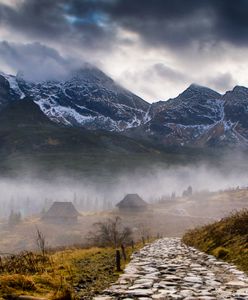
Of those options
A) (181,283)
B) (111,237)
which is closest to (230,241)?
(181,283)

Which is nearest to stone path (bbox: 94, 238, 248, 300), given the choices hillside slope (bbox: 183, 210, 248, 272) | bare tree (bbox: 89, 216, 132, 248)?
hillside slope (bbox: 183, 210, 248, 272)

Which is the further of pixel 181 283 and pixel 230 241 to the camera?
pixel 230 241

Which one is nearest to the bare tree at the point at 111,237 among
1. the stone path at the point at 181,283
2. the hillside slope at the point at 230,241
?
the hillside slope at the point at 230,241

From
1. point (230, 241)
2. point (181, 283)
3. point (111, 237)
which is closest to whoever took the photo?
point (181, 283)

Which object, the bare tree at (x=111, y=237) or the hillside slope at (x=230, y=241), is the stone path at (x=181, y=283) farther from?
the bare tree at (x=111, y=237)

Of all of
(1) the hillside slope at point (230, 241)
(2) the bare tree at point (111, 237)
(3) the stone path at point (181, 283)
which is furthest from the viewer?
(2) the bare tree at point (111, 237)

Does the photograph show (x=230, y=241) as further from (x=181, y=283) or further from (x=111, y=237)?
(x=111, y=237)

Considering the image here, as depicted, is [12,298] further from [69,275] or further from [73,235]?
[73,235]

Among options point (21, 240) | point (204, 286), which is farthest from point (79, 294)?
point (21, 240)

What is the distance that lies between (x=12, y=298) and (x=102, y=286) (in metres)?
4.24

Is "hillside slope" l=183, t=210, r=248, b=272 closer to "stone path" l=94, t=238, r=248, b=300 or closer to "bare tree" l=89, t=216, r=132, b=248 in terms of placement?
"stone path" l=94, t=238, r=248, b=300

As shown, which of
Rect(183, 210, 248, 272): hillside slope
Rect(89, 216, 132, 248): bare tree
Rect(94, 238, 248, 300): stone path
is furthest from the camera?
Rect(89, 216, 132, 248): bare tree

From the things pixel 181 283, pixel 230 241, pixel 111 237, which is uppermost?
pixel 230 241

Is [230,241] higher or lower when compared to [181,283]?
higher
